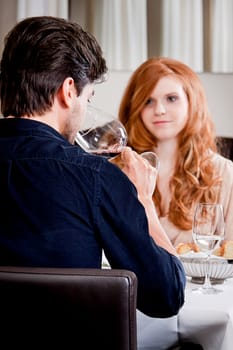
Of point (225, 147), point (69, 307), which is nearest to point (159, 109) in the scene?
point (225, 147)

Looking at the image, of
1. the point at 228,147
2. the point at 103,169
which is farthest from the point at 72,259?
the point at 228,147

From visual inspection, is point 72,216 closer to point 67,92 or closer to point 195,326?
point 67,92

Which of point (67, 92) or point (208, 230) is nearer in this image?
point (67, 92)

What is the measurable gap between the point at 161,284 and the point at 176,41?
2171mm

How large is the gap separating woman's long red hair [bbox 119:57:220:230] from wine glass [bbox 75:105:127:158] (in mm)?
638

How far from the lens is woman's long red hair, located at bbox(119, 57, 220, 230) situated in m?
2.20

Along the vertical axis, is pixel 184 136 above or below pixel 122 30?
below

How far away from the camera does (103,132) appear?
1.55 meters

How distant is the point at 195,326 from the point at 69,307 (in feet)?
1.43

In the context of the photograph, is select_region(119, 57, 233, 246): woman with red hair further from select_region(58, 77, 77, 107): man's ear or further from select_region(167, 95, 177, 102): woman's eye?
select_region(58, 77, 77, 107): man's ear

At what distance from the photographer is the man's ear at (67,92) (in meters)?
1.22

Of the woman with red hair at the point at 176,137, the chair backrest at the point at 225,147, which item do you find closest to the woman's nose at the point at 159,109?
the woman with red hair at the point at 176,137

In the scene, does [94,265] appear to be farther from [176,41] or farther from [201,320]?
[176,41]

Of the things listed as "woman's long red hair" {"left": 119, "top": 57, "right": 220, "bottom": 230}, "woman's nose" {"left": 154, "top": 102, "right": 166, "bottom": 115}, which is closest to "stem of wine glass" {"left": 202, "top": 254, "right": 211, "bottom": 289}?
"woman's long red hair" {"left": 119, "top": 57, "right": 220, "bottom": 230}
